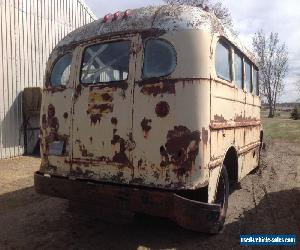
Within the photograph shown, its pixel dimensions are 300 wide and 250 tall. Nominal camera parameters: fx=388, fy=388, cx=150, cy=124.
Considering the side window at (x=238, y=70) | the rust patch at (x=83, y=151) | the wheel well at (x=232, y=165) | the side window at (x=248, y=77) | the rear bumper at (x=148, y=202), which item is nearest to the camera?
the rear bumper at (x=148, y=202)

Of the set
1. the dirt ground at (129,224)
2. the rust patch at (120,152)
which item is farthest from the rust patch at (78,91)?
the dirt ground at (129,224)

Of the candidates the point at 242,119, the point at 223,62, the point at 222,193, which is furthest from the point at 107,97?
the point at 242,119

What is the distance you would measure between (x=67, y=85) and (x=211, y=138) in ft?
6.82

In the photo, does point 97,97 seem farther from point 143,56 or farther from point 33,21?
point 33,21

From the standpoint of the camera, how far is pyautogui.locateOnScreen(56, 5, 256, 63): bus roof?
4551 millimetres

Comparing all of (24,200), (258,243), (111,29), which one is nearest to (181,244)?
(258,243)

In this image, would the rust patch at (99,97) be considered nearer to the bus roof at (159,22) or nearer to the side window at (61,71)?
the side window at (61,71)

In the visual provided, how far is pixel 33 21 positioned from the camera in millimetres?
13086

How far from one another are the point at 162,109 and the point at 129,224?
2129 mm

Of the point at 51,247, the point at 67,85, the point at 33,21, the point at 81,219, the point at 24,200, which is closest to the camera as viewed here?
the point at 51,247

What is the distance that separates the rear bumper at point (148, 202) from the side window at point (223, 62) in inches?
66.5

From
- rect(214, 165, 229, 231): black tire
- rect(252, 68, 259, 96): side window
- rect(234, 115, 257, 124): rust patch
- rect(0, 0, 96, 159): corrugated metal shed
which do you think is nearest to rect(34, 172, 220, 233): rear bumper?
rect(214, 165, 229, 231): black tire

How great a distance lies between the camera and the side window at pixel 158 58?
179 inches

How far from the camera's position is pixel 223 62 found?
523cm
